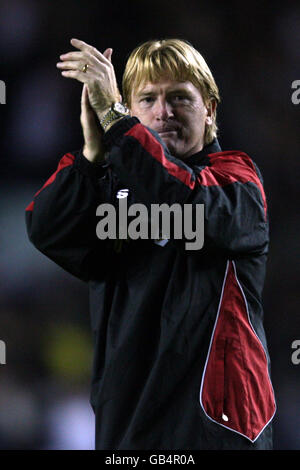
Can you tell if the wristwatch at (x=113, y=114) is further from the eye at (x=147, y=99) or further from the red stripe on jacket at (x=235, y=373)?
the red stripe on jacket at (x=235, y=373)

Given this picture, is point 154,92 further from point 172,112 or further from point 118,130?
point 118,130

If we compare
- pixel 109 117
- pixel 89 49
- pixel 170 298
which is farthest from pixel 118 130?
pixel 170 298

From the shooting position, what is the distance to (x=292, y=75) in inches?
71.9

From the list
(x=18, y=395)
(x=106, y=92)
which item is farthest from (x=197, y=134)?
(x=18, y=395)

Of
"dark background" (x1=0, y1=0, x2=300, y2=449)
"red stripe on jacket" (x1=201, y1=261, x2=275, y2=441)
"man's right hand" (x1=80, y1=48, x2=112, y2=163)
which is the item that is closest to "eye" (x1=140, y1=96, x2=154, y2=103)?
"man's right hand" (x1=80, y1=48, x2=112, y2=163)

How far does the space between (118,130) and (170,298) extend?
247mm

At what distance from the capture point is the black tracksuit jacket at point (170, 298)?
2.58 feet

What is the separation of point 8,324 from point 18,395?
0.71 ft

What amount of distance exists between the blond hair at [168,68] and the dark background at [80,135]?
0.76 m

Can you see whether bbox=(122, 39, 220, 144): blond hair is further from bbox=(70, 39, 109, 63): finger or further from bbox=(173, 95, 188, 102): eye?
bbox=(70, 39, 109, 63): finger

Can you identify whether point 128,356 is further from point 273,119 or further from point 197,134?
point 273,119

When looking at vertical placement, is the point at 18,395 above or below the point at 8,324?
below

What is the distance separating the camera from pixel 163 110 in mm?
938

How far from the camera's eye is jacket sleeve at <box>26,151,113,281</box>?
880 mm
